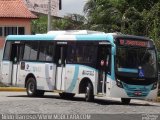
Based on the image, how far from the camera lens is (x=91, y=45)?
23.1m

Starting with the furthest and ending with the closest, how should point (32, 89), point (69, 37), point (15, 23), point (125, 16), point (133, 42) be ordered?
point (15, 23) < point (125, 16) < point (32, 89) < point (69, 37) < point (133, 42)

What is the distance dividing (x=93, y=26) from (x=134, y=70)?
59.0ft

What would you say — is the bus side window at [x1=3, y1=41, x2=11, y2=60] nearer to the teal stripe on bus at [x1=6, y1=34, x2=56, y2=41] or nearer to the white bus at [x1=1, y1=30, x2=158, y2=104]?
the teal stripe on bus at [x1=6, y1=34, x2=56, y2=41]

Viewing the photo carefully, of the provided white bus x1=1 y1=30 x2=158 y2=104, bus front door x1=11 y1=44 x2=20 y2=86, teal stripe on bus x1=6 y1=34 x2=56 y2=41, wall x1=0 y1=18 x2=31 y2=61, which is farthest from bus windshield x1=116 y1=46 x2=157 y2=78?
wall x1=0 y1=18 x2=31 y2=61

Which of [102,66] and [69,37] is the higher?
[69,37]

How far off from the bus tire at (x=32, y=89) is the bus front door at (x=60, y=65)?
1627mm

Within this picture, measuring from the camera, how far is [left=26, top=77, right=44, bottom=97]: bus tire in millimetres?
26237

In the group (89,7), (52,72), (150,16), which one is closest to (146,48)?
(52,72)

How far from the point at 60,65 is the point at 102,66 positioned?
278 cm

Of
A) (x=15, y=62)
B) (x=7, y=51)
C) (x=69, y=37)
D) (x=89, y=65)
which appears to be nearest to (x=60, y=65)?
(x=69, y=37)

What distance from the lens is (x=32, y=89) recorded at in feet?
86.9

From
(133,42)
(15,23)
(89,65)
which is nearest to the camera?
(133,42)

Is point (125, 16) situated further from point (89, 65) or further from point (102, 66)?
point (102, 66)

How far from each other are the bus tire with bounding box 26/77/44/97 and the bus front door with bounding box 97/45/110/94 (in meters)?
4.52
